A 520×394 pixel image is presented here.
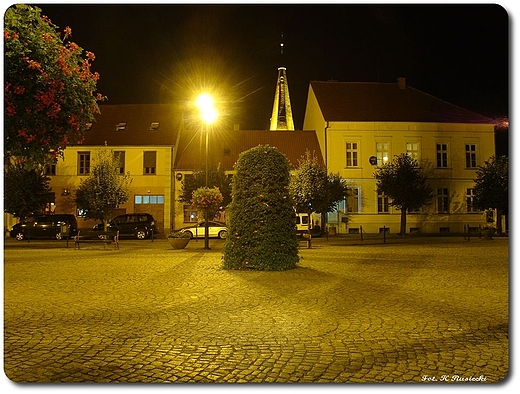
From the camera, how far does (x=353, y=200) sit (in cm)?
4009

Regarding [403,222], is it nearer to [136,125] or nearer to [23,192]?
[136,125]

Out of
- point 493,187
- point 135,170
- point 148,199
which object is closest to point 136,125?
point 135,170

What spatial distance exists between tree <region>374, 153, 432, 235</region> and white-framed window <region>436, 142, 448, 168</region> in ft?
13.1

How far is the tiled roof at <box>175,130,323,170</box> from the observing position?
4210 cm

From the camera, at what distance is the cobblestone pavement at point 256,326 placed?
5.61 m

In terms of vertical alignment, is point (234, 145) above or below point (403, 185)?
above

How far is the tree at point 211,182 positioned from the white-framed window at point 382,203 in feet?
38.4

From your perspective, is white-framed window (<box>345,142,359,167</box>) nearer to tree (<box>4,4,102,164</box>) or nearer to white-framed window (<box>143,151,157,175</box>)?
white-framed window (<box>143,151,157,175</box>)

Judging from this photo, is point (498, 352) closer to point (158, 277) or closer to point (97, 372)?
point (97, 372)

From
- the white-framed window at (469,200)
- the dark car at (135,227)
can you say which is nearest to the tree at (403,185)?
the white-framed window at (469,200)

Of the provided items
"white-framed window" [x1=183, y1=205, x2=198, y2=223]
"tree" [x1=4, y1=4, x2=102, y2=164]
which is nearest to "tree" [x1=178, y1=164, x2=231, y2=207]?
"white-framed window" [x1=183, y1=205, x2=198, y2=223]

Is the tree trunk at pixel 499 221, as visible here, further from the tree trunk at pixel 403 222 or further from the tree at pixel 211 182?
the tree at pixel 211 182

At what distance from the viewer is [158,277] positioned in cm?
1291

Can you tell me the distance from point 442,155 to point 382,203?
6.28 metres
